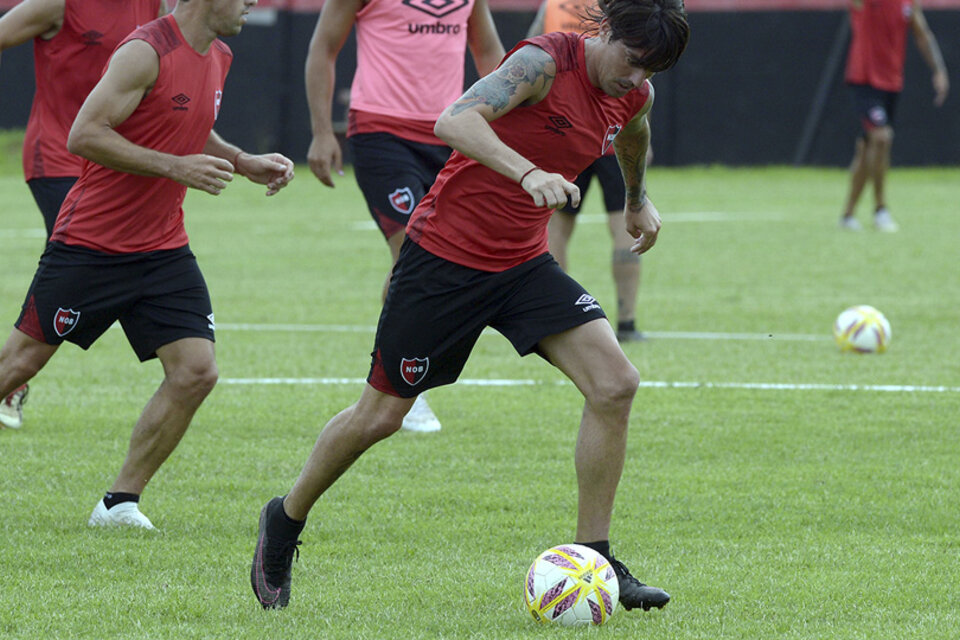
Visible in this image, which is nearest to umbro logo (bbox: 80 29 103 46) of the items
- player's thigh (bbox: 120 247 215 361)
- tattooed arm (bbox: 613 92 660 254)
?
player's thigh (bbox: 120 247 215 361)

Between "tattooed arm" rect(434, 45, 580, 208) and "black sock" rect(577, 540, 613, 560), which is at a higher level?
"tattooed arm" rect(434, 45, 580, 208)

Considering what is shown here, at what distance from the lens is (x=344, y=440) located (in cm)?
486

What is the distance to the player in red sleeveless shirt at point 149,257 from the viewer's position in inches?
217

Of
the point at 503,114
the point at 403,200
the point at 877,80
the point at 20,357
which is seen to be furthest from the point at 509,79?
the point at 877,80

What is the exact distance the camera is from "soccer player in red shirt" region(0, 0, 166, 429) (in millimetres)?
6582

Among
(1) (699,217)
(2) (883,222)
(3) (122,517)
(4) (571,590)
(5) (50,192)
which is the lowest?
(1) (699,217)

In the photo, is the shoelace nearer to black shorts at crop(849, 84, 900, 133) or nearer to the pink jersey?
the pink jersey

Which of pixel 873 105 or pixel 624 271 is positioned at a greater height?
pixel 624 271

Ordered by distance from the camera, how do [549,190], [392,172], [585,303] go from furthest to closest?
1. [392,172]
2. [585,303]
3. [549,190]

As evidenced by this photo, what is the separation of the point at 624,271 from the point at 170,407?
4942 mm

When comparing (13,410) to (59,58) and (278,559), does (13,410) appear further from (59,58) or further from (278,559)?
(278,559)

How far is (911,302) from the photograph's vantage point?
12.1 meters

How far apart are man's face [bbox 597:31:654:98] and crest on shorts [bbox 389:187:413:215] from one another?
2842 millimetres

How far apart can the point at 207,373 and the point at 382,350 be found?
3.60 feet
